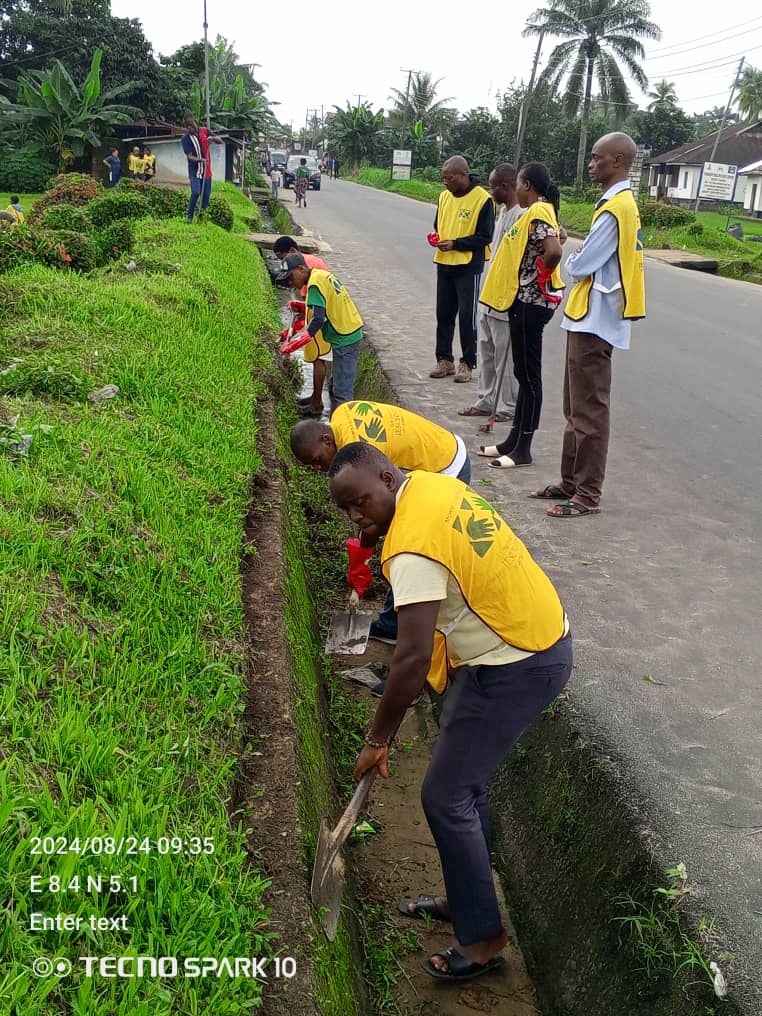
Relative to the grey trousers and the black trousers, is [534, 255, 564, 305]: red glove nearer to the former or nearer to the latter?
the grey trousers

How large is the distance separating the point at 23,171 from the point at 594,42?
2267cm

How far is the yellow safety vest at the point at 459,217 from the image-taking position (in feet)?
22.6

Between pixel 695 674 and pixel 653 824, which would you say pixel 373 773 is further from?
pixel 695 674

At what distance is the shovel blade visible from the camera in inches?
178

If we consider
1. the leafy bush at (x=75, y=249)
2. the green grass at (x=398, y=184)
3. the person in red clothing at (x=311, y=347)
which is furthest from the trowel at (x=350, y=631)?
the green grass at (x=398, y=184)

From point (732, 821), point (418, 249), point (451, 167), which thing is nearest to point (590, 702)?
point (732, 821)

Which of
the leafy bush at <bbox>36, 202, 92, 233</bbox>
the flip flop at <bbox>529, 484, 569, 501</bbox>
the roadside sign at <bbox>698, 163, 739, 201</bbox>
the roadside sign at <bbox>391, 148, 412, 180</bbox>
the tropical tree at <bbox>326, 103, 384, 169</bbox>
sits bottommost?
the flip flop at <bbox>529, 484, 569, 501</bbox>

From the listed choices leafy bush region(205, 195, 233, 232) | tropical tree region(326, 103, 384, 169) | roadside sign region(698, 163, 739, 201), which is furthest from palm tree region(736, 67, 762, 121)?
leafy bush region(205, 195, 233, 232)

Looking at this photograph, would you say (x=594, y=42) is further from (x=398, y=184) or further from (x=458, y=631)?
(x=458, y=631)

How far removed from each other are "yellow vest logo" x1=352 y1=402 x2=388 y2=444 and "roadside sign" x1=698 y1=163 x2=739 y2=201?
74.9 ft

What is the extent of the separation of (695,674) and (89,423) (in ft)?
9.91

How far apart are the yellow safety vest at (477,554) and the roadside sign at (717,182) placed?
78.5ft

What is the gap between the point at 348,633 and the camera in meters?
4.57

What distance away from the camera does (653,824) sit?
2676 mm
